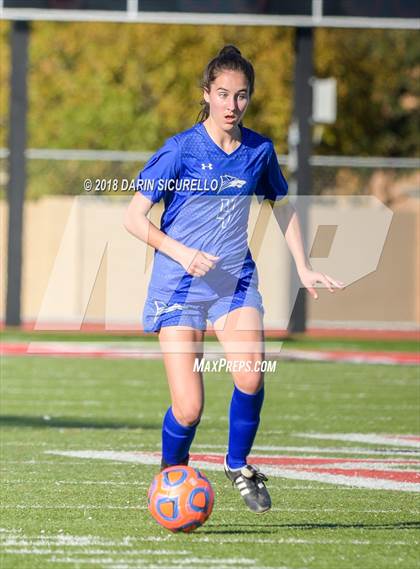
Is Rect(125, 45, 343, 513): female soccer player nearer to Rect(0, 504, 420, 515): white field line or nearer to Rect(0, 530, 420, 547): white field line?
Rect(0, 530, 420, 547): white field line

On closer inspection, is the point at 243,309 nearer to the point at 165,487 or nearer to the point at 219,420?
the point at 165,487

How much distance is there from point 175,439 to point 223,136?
133cm

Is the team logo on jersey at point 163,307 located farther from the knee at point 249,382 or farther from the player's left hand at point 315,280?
the player's left hand at point 315,280

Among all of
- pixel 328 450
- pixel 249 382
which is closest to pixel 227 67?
pixel 249 382

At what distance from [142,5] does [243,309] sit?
13221mm

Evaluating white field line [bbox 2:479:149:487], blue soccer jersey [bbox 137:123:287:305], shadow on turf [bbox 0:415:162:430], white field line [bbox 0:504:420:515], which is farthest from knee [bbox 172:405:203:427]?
shadow on turf [bbox 0:415:162:430]

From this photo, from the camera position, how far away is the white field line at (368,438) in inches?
411

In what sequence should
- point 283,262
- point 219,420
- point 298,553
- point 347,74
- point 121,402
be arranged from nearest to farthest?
point 298,553 → point 219,420 → point 121,402 → point 283,262 → point 347,74

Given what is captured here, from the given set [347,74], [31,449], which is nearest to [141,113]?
[347,74]

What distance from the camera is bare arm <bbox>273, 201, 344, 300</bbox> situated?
21.5ft

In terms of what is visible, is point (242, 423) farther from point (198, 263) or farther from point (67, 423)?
point (67, 423)

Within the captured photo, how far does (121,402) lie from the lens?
1316 cm

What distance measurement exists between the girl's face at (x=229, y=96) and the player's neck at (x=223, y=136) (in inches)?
3.1

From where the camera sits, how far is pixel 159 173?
649cm
